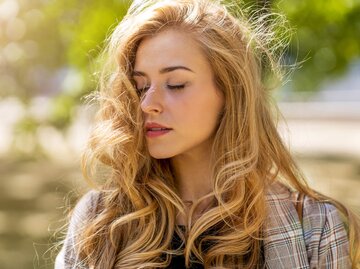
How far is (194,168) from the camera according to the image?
262 cm

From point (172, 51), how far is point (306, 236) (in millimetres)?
767

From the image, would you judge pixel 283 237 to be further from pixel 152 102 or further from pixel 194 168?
pixel 152 102

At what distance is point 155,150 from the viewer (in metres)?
2.47

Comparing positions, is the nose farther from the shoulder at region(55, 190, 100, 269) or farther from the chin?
the shoulder at region(55, 190, 100, 269)

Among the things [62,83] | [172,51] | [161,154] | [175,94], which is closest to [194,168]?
[161,154]

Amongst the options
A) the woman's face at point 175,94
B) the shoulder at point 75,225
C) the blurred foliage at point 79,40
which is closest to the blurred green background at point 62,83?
the blurred foliage at point 79,40

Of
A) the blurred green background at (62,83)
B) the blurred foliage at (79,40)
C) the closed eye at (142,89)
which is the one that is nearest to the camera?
the closed eye at (142,89)

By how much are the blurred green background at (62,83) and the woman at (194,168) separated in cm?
227

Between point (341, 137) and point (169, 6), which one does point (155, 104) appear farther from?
point (341, 137)

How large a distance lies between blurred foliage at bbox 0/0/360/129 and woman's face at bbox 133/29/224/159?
11.5 ft

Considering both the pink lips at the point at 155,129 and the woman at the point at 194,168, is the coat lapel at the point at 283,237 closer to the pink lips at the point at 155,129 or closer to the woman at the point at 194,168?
the woman at the point at 194,168

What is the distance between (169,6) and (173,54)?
9.2 inches

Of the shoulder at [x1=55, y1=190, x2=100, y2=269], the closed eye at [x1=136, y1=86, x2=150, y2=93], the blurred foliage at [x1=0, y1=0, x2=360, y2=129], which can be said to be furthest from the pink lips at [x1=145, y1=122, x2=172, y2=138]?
the blurred foliage at [x1=0, y1=0, x2=360, y2=129]

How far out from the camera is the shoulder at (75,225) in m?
2.59
